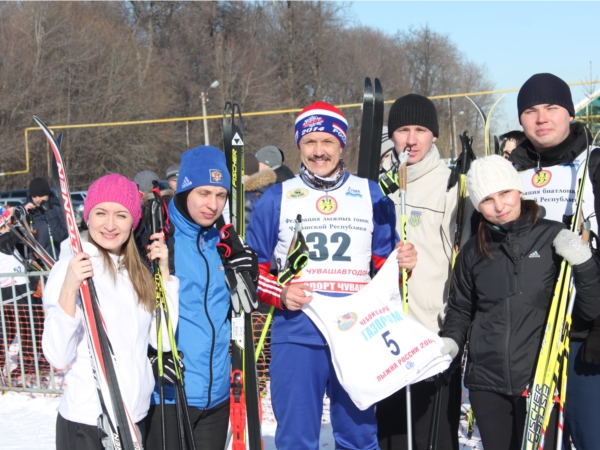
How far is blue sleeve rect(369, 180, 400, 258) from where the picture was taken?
310cm

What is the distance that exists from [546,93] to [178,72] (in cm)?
3702

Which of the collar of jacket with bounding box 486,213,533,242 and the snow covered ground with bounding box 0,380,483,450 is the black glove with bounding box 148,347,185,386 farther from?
the snow covered ground with bounding box 0,380,483,450

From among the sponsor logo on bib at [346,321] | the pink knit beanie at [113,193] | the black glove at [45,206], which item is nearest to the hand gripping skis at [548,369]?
the sponsor logo on bib at [346,321]

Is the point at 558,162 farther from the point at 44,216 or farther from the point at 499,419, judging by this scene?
the point at 44,216

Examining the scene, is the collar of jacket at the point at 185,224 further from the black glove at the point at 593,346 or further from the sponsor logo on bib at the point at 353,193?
the black glove at the point at 593,346

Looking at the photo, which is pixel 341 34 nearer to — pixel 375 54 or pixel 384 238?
pixel 375 54

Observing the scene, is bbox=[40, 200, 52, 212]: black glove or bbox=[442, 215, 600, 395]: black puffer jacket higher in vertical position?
bbox=[40, 200, 52, 212]: black glove

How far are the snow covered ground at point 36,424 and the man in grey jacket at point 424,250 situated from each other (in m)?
1.10

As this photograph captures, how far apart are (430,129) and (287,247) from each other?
1.04m

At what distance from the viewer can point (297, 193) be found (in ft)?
10.1

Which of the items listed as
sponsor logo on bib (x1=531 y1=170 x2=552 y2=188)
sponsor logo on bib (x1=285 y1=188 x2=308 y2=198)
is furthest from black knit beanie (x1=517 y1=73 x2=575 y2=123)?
sponsor logo on bib (x1=285 y1=188 x2=308 y2=198)

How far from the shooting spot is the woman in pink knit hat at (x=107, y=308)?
8.08ft

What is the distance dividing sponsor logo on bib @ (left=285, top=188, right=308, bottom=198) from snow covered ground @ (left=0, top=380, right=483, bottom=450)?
209cm

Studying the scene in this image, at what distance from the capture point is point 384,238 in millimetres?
3129
